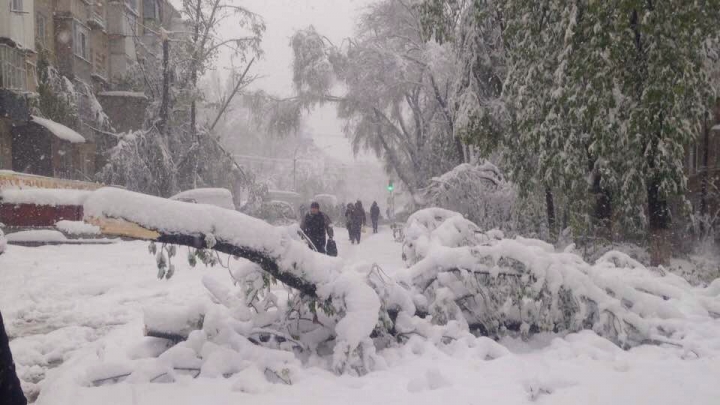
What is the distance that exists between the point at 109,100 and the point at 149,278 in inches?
772

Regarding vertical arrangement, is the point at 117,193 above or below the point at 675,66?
below

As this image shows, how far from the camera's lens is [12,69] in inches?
695

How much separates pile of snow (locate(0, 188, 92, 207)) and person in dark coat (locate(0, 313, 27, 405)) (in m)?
10.2

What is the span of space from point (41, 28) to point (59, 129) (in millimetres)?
4881

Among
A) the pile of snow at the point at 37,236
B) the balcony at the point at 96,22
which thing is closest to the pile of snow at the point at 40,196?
the pile of snow at the point at 37,236

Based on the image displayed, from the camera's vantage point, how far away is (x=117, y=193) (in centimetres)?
411

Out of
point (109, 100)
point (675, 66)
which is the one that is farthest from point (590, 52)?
point (109, 100)

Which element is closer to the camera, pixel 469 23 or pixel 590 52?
pixel 590 52

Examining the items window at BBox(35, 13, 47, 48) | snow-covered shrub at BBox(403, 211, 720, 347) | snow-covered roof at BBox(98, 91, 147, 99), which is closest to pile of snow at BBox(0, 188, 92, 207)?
snow-covered shrub at BBox(403, 211, 720, 347)

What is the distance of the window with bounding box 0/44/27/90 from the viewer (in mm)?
17203

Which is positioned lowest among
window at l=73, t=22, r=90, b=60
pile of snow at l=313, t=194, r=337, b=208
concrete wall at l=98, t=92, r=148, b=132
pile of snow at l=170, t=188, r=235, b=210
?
pile of snow at l=313, t=194, r=337, b=208

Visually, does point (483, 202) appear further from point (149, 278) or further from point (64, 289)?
point (64, 289)

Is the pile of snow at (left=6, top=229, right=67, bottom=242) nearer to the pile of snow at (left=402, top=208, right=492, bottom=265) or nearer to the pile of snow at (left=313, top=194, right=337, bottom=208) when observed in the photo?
the pile of snow at (left=402, top=208, right=492, bottom=265)

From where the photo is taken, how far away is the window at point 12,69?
17.2m
